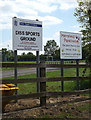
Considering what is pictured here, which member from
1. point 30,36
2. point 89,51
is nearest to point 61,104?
point 30,36

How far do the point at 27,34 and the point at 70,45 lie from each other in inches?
89.8

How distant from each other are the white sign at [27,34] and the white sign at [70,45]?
1304mm

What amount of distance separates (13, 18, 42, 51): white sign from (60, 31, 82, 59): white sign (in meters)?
1.30

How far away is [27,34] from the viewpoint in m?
6.54

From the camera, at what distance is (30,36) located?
6605 mm

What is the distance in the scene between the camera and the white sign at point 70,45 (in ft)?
25.5

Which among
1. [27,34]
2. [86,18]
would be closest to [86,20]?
[86,18]

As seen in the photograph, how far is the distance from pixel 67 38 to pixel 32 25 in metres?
1.92

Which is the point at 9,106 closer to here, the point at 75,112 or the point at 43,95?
the point at 43,95

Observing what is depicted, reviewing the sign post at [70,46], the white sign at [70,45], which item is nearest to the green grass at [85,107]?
the sign post at [70,46]

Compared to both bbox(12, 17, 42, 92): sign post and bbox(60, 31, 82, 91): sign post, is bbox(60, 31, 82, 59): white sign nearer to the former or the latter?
bbox(60, 31, 82, 91): sign post

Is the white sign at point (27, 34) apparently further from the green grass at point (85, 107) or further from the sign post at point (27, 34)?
the green grass at point (85, 107)

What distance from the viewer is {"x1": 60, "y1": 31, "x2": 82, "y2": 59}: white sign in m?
7.77

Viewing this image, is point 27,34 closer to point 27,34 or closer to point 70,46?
point 27,34
